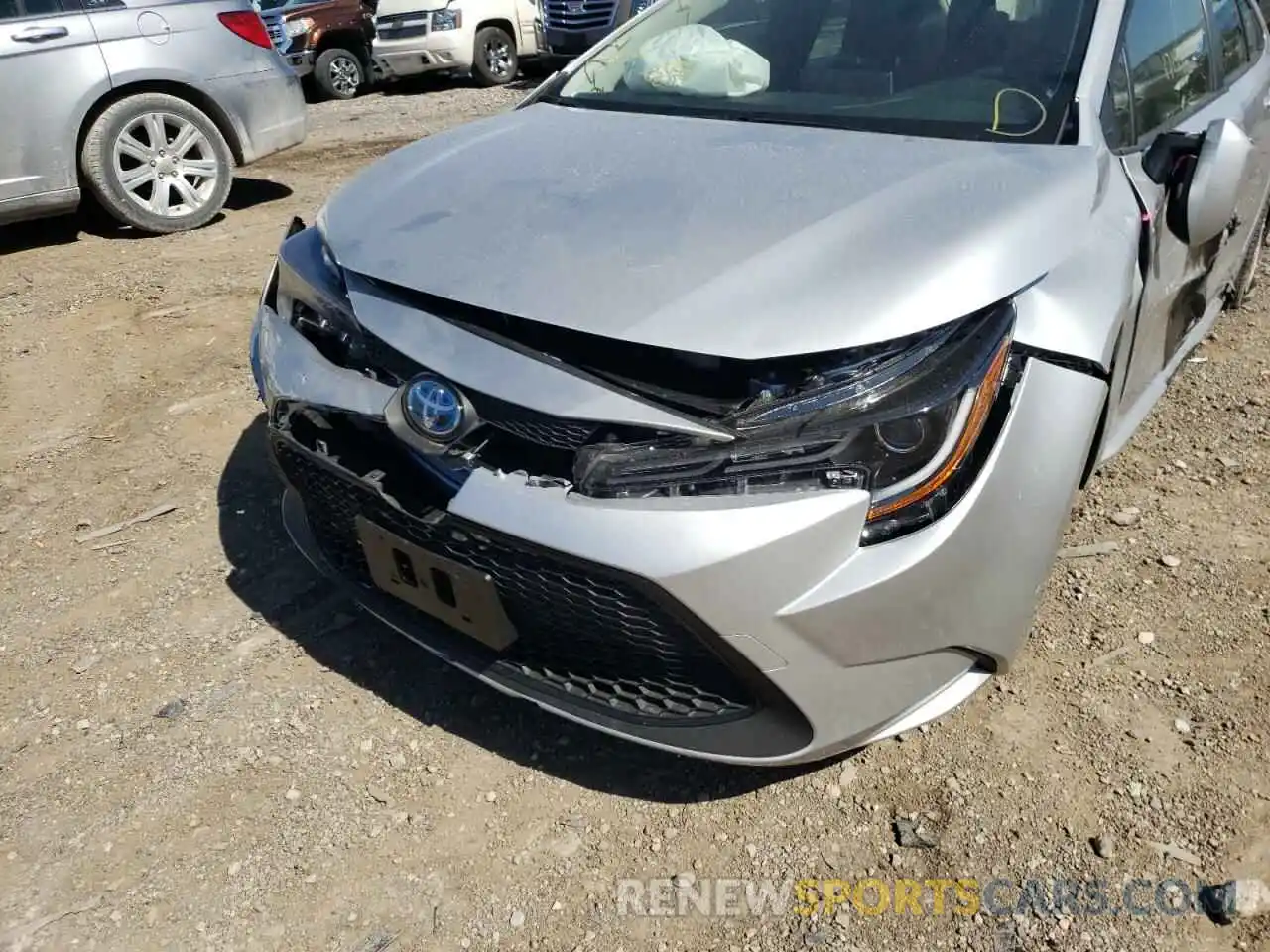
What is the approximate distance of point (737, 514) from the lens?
1631 millimetres

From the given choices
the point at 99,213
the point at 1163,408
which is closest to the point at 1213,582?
the point at 1163,408

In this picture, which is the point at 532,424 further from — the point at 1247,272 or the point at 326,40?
the point at 326,40

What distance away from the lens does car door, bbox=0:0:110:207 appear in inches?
200

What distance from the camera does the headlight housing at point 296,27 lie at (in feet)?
36.4

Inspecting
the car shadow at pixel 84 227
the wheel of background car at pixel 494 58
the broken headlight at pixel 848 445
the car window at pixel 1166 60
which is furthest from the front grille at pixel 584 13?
the broken headlight at pixel 848 445

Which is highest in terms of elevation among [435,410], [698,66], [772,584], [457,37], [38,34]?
[38,34]

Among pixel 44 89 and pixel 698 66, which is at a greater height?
pixel 698 66

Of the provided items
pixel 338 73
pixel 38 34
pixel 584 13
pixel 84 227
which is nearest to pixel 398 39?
pixel 338 73

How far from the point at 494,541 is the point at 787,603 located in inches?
20.1

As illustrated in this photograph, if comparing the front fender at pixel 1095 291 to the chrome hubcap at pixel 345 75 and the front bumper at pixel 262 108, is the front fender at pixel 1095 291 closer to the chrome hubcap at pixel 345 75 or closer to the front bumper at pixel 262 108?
the front bumper at pixel 262 108

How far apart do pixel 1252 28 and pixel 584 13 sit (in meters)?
8.34

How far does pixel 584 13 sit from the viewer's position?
35.4 feet

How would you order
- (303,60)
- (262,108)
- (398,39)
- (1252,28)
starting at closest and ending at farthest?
(1252,28) → (262,108) → (398,39) → (303,60)

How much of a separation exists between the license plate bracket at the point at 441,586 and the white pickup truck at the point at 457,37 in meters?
9.91
